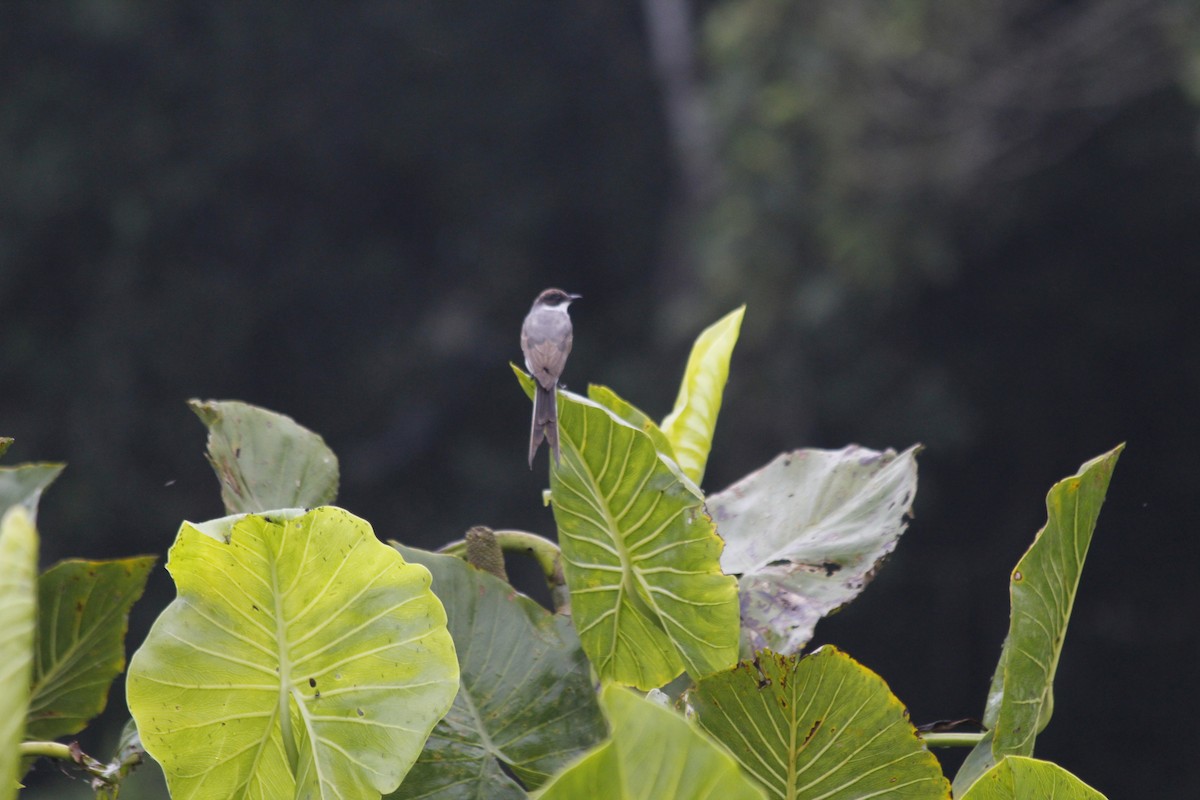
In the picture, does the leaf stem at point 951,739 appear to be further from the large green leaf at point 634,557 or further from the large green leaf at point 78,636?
the large green leaf at point 78,636

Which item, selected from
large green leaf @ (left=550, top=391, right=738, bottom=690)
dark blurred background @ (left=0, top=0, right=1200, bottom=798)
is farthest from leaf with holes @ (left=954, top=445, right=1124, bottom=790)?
dark blurred background @ (left=0, top=0, right=1200, bottom=798)

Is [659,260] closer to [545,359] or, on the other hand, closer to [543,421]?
[545,359]

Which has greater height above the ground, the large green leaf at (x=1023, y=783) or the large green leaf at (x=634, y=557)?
the large green leaf at (x=634, y=557)

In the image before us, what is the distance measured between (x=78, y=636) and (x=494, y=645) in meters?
0.25

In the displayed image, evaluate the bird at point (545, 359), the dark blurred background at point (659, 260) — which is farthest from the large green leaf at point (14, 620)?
the dark blurred background at point (659, 260)

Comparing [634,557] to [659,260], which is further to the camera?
[659,260]

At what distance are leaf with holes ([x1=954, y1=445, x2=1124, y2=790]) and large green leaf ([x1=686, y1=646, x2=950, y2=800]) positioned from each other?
41 millimetres

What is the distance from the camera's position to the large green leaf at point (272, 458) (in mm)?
777

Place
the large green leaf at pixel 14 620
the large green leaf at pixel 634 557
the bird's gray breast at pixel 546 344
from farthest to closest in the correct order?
the bird's gray breast at pixel 546 344 < the large green leaf at pixel 634 557 < the large green leaf at pixel 14 620

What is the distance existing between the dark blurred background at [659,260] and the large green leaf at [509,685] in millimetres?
5192

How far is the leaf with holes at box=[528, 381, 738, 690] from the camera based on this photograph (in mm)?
694

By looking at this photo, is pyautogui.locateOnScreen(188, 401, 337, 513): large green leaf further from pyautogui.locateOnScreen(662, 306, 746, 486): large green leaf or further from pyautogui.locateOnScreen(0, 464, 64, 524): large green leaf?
pyautogui.locateOnScreen(662, 306, 746, 486): large green leaf

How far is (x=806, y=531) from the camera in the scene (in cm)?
84

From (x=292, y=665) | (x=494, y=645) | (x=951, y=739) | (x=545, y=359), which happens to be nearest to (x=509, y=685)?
(x=494, y=645)
